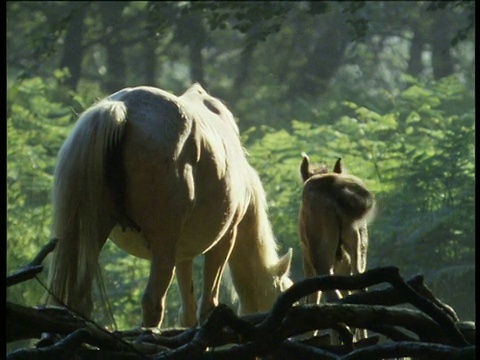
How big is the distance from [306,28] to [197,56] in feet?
14.1

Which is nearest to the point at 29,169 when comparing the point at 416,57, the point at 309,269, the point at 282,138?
the point at 282,138

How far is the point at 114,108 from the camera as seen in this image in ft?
20.4

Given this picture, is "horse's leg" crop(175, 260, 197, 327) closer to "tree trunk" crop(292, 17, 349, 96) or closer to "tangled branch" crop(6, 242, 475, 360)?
"tangled branch" crop(6, 242, 475, 360)

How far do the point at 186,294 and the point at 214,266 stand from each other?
0.38m

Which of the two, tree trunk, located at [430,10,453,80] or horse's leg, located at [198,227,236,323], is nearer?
horse's leg, located at [198,227,236,323]

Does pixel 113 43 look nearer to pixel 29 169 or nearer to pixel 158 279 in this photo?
pixel 29 169

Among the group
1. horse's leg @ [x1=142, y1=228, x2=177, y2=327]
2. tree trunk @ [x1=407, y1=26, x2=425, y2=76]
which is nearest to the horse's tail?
horse's leg @ [x1=142, y1=228, x2=177, y2=327]

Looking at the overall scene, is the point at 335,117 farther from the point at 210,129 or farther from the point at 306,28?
the point at 210,129

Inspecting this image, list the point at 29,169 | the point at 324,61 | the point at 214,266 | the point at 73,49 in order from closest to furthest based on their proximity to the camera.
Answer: the point at 214,266, the point at 29,169, the point at 73,49, the point at 324,61

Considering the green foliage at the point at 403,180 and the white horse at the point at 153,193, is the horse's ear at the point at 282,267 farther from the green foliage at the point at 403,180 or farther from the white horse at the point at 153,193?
the green foliage at the point at 403,180

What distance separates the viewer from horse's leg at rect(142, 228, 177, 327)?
660 centimetres

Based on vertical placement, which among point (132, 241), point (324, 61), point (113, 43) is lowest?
point (132, 241)

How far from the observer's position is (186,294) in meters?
8.04

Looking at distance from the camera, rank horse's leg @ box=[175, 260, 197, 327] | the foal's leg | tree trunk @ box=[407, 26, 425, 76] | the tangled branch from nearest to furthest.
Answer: the tangled branch
the foal's leg
horse's leg @ box=[175, 260, 197, 327]
tree trunk @ box=[407, 26, 425, 76]
